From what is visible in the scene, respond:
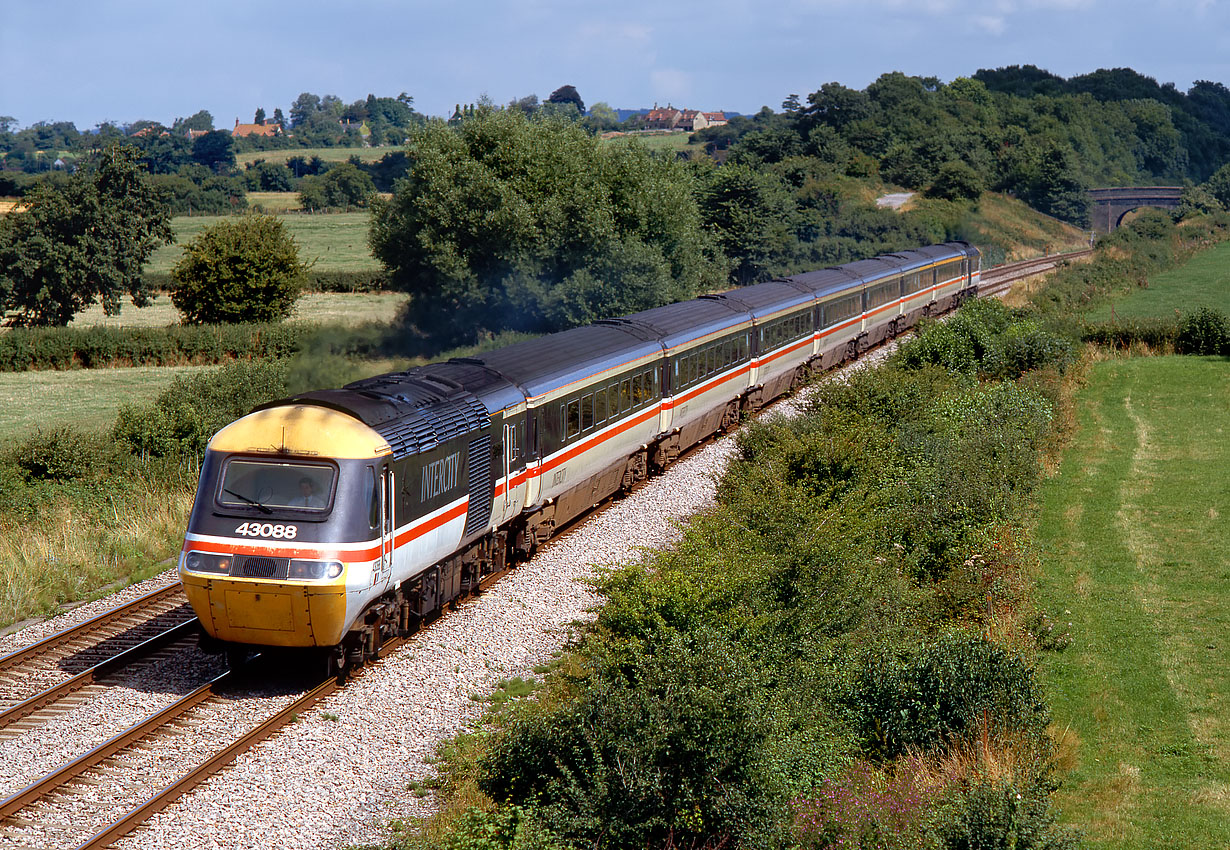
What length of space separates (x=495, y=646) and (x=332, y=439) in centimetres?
393

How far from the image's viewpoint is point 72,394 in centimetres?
4131

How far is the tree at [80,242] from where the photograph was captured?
177ft

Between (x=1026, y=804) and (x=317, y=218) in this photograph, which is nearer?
(x=1026, y=804)

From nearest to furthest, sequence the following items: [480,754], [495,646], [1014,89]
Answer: [480,754] → [495,646] → [1014,89]

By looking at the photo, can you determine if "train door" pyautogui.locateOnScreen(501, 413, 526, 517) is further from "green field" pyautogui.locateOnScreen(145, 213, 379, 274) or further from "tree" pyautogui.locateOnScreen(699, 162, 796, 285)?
"green field" pyautogui.locateOnScreen(145, 213, 379, 274)

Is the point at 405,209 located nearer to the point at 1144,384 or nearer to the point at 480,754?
the point at 1144,384

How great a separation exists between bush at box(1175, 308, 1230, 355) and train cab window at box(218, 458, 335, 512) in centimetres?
4385

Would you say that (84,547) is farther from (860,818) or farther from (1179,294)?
(1179,294)

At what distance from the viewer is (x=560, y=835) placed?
9.97m

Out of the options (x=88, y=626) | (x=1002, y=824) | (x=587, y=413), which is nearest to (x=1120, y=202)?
(x=587, y=413)

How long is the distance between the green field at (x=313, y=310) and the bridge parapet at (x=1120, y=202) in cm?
8898

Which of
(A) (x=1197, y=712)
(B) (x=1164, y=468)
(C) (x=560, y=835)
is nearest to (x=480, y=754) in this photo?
(C) (x=560, y=835)

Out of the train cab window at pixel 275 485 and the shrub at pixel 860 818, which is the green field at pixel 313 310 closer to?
the train cab window at pixel 275 485

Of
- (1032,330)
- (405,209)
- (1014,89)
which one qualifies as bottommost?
(1032,330)
